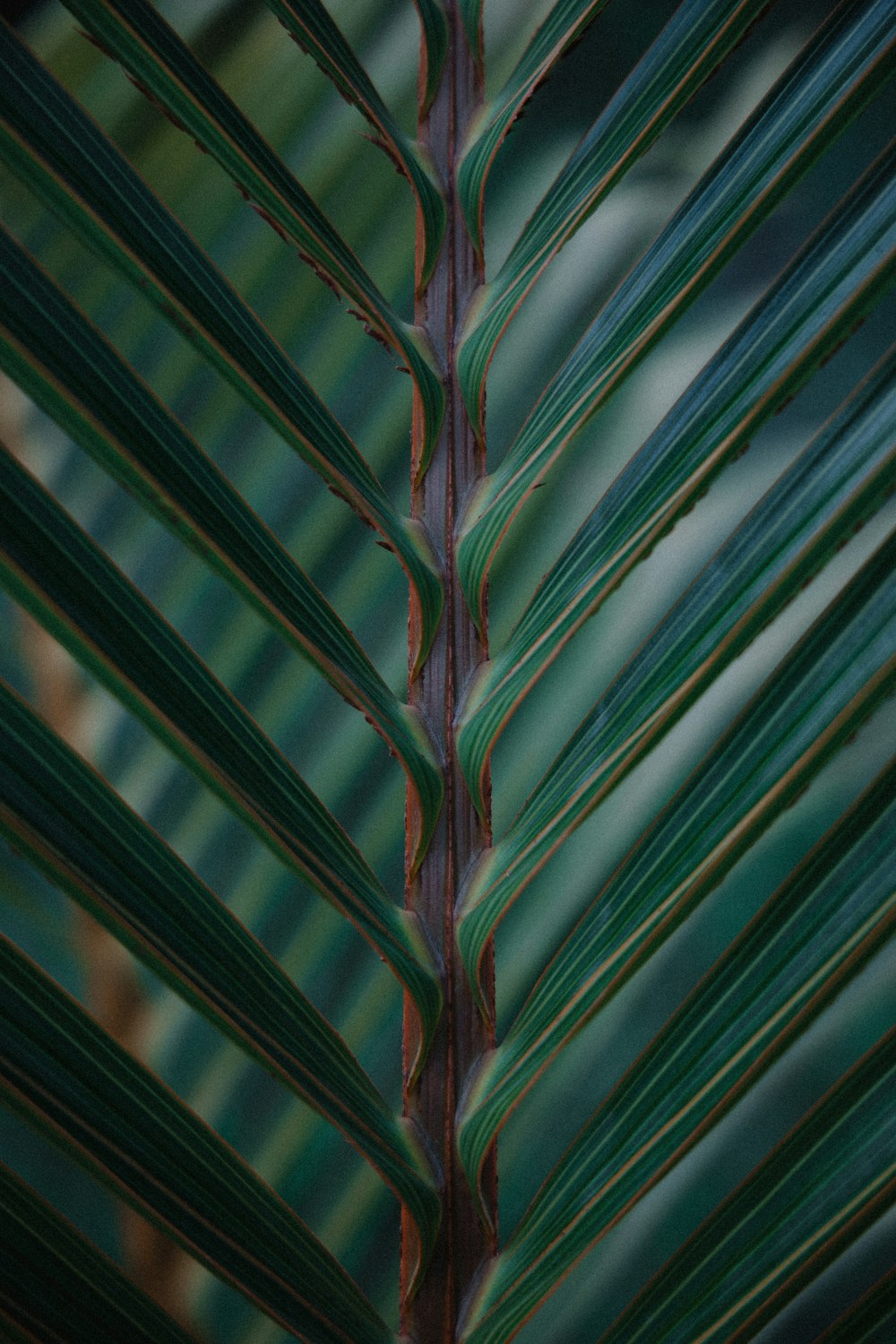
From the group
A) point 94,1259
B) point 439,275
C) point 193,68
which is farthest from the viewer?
point 439,275

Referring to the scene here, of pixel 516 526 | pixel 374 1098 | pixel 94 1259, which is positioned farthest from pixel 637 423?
pixel 94 1259

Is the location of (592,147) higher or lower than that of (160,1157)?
higher

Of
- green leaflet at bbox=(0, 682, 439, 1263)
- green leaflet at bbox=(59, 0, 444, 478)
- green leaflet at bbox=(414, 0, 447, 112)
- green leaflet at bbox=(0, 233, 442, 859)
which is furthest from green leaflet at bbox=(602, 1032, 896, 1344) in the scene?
green leaflet at bbox=(414, 0, 447, 112)

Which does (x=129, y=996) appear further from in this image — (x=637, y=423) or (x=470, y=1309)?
(x=637, y=423)

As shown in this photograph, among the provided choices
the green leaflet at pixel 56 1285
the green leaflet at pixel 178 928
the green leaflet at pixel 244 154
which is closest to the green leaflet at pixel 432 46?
the green leaflet at pixel 244 154

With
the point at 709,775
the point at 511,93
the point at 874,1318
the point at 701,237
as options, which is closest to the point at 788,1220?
the point at 874,1318

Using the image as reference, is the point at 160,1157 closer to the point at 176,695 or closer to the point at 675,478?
the point at 176,695
